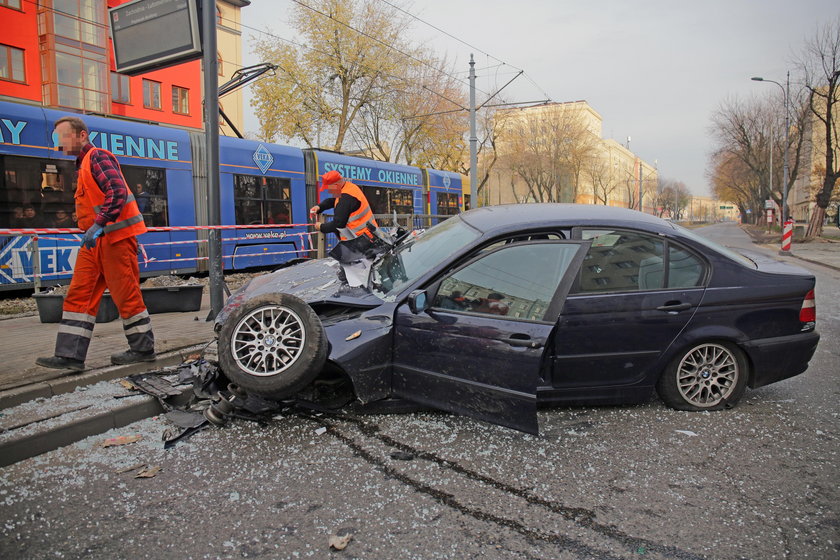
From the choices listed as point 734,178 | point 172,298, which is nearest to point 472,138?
point 172,298

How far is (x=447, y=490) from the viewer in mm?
2953

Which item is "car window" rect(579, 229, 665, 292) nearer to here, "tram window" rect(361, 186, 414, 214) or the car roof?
the car roof

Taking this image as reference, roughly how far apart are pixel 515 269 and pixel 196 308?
5379mm

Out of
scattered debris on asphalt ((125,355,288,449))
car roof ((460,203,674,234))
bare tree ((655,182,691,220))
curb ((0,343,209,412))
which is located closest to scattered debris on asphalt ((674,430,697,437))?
car roof ((460,203,674,234))

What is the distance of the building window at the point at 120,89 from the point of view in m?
29.4

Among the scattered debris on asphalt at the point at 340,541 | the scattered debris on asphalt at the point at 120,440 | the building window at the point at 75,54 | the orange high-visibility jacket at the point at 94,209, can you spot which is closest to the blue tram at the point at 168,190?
the orange high-visibility jacket at the point at 94,209

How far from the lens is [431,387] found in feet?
11.6

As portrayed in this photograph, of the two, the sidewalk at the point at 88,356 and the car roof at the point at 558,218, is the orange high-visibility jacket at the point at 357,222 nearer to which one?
the sidewalk at the point at 88,356

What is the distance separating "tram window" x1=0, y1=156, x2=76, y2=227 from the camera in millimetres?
9008

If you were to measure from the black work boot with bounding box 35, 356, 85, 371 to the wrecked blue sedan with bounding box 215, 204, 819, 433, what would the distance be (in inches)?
52.3

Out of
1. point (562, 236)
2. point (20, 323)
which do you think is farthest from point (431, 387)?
point (20, 323)

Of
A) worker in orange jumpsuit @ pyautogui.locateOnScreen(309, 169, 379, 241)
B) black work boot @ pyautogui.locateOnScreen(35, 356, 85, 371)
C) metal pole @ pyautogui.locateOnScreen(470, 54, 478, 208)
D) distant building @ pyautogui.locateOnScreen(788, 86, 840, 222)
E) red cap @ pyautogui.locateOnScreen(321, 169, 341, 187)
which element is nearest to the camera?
black work boot @ pyautogui.locateOnScreen(35, 356, 85, 371)

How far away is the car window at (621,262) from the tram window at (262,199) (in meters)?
10.5

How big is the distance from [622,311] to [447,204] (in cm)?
1894
